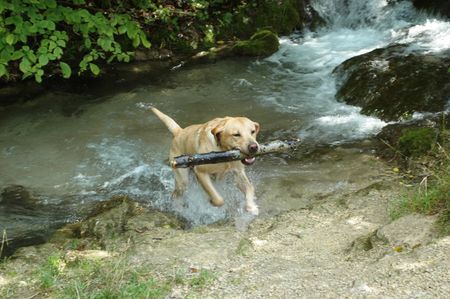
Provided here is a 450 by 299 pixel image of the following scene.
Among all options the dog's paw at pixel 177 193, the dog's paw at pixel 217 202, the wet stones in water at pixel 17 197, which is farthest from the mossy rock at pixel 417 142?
the wet stones in water at pixel 17 197

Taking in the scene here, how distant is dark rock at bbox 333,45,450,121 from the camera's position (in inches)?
290

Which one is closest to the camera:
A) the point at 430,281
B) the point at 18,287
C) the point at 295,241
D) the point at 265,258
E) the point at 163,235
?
the point at 430,281

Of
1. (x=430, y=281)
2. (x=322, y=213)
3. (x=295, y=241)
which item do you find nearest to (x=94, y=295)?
(x=295, y=241)

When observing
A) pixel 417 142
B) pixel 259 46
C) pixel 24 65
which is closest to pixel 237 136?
pixel 417 142

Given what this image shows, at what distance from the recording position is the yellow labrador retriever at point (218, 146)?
4.91 meters

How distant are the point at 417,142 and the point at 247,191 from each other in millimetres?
2229

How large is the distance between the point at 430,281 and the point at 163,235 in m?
2.38

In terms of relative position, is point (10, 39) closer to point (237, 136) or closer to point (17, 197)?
point (17, 197)

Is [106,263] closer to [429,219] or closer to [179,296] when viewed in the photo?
[179,296]

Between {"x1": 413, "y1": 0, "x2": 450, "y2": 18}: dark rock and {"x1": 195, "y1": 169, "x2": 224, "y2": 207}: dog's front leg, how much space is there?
775 cm

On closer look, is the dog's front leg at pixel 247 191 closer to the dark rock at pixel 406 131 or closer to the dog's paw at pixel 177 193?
the dog's paw at pixel 177 193

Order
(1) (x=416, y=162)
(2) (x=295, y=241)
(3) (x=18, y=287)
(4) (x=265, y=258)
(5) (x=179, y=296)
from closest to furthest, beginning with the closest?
1. (5) (x=179, y=296)
2. (3) (x=18, y=287)
3. (4) (x=265, y=258)
4. (2) (x=295, y=241)
5. (1) (x=416, y=162)

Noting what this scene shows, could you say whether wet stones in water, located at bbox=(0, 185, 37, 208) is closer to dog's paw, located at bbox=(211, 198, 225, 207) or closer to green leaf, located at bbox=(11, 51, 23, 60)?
green leaf, located at bbox=(11, 51, 23, 60)

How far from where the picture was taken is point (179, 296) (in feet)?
A: 10.3
